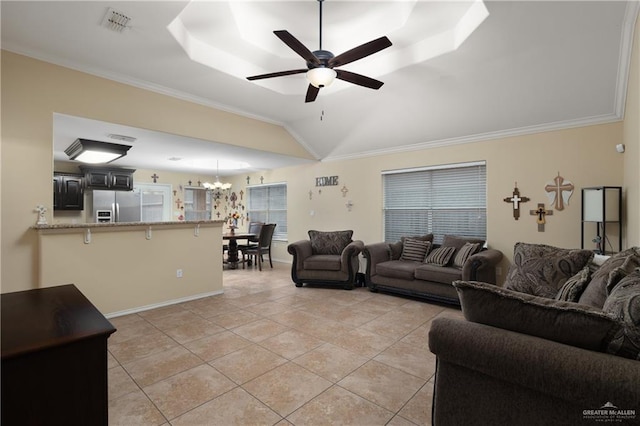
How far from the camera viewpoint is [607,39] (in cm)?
280

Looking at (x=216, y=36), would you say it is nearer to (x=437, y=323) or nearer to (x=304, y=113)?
(x=304, y=113)

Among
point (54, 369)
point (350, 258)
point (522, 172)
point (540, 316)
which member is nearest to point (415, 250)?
point (350, 258)

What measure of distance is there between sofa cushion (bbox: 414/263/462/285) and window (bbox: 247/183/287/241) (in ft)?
13.6

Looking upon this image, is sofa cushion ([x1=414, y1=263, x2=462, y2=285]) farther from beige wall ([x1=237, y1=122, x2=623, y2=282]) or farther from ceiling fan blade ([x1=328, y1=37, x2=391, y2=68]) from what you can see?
ceiling fan blade ([x1=328, y1=37, x2=391, y2=68])

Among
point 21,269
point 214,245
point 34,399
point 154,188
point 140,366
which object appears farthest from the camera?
point 154,188

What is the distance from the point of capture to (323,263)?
5074 mm

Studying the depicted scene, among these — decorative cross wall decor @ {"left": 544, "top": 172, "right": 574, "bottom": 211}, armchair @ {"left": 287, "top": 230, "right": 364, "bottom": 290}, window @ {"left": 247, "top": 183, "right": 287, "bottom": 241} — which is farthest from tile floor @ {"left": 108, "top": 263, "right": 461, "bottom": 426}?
window @ {"left": 247, "top": 183, "right": 287, "bottom": 241}

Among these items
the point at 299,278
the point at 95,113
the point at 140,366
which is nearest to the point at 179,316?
the point at 140,366

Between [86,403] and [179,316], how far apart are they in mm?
2851

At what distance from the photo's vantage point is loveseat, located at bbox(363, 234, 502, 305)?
3979mm

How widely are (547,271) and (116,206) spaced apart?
321 inches

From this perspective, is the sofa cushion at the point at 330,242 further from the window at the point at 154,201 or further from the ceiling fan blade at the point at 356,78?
the window at the point at 154,201

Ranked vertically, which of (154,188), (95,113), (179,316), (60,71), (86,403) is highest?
(60,71)

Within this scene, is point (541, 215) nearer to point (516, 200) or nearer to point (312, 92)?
point (516, 200)
